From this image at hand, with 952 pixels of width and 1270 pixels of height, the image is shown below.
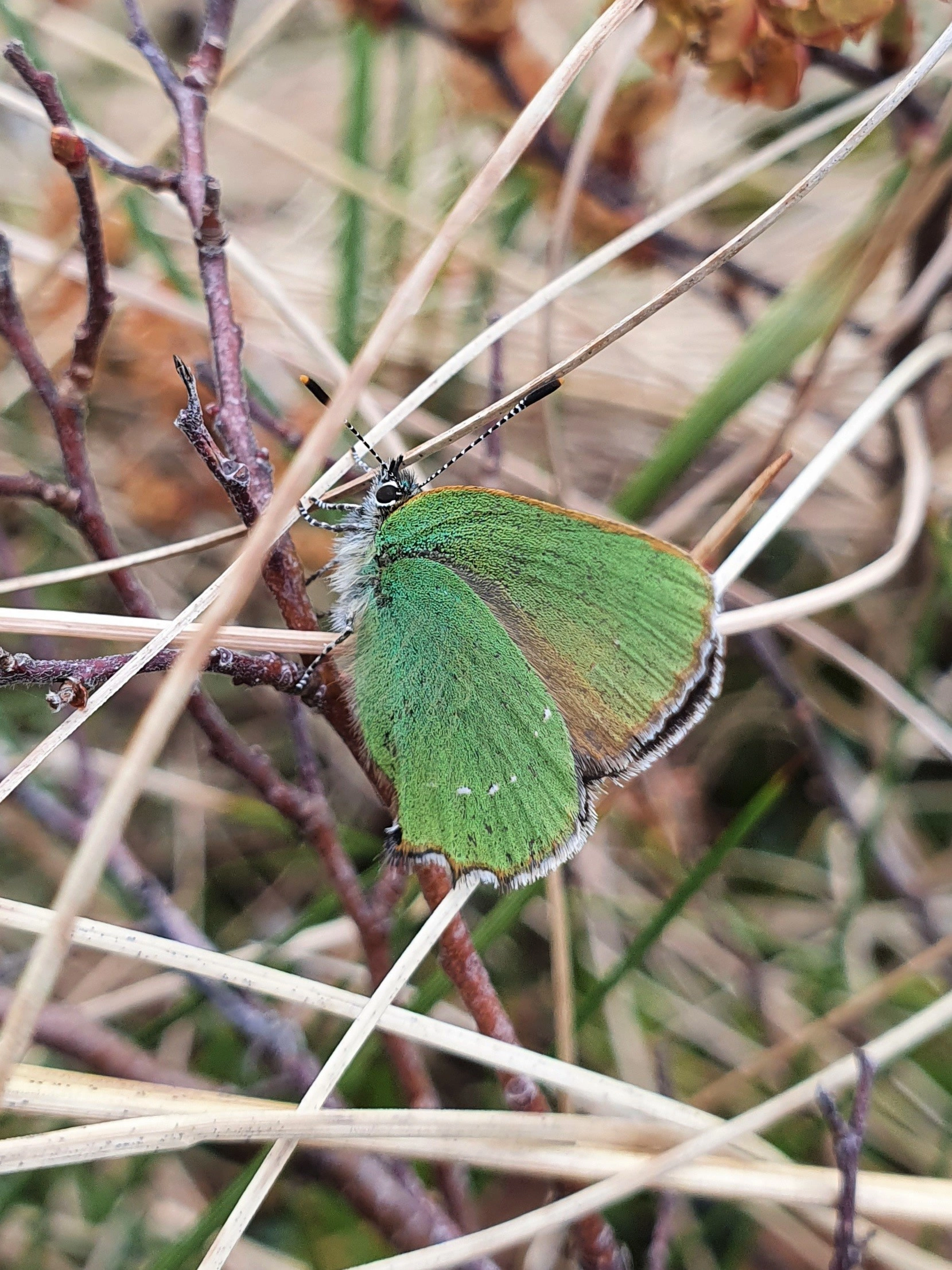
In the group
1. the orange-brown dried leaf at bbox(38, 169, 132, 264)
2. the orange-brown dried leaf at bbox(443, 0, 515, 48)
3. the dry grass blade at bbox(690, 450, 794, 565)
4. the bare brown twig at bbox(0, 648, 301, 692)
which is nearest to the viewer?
the bare brown twig at bbox(0, 648, 301, 692)

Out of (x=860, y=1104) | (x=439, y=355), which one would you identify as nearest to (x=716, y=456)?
(x=439, y=355)

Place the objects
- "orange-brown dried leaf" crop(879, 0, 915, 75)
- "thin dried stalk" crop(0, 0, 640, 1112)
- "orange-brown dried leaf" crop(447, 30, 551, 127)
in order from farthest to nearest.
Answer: "orange-brown dried leaf" crop(447, 30, 551, 127)
"orange-brown dried leaf" crop(879, 0, 915, 75)
"thin dried stalk" crop(0, 0, 640, 1112)

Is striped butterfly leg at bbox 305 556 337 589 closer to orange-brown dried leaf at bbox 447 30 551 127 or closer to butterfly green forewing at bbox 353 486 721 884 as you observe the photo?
butterfly green forewing at bbox 353 486 721 884

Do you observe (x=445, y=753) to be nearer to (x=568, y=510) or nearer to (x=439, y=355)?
(x=568, y=510)

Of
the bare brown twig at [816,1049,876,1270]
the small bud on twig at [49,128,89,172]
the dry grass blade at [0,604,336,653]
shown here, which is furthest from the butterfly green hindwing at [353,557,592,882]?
the small bud on twig at [49,128,89,172]

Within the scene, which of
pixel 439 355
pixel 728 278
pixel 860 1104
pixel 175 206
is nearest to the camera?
pixel 860 1104
